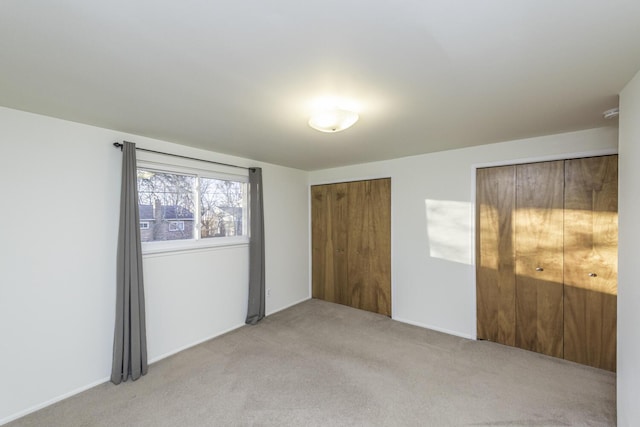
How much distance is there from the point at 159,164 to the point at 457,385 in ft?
11.6

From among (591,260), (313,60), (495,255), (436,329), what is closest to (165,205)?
(313,60)

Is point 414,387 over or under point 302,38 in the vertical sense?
under

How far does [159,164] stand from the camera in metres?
2.82

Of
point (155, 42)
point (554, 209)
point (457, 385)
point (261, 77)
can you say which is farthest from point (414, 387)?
point (155, 42)

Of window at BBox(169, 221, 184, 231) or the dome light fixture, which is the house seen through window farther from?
the dome light fixture

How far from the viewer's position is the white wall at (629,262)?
4.82ft

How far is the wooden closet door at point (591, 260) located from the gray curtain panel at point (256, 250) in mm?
3400

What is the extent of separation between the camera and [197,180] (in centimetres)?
318

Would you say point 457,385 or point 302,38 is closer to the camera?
point 302,38

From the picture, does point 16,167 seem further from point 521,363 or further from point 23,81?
point 521,363

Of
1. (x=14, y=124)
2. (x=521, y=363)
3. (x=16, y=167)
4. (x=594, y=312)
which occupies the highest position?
(x=14, y=124)

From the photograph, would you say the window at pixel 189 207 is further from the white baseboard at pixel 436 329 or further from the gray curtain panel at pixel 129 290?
the white baseboard at pixel 436 329

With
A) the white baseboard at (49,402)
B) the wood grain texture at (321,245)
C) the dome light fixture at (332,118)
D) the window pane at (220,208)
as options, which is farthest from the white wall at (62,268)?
the wood grain texture at (321,245)

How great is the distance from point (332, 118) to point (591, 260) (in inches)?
110
